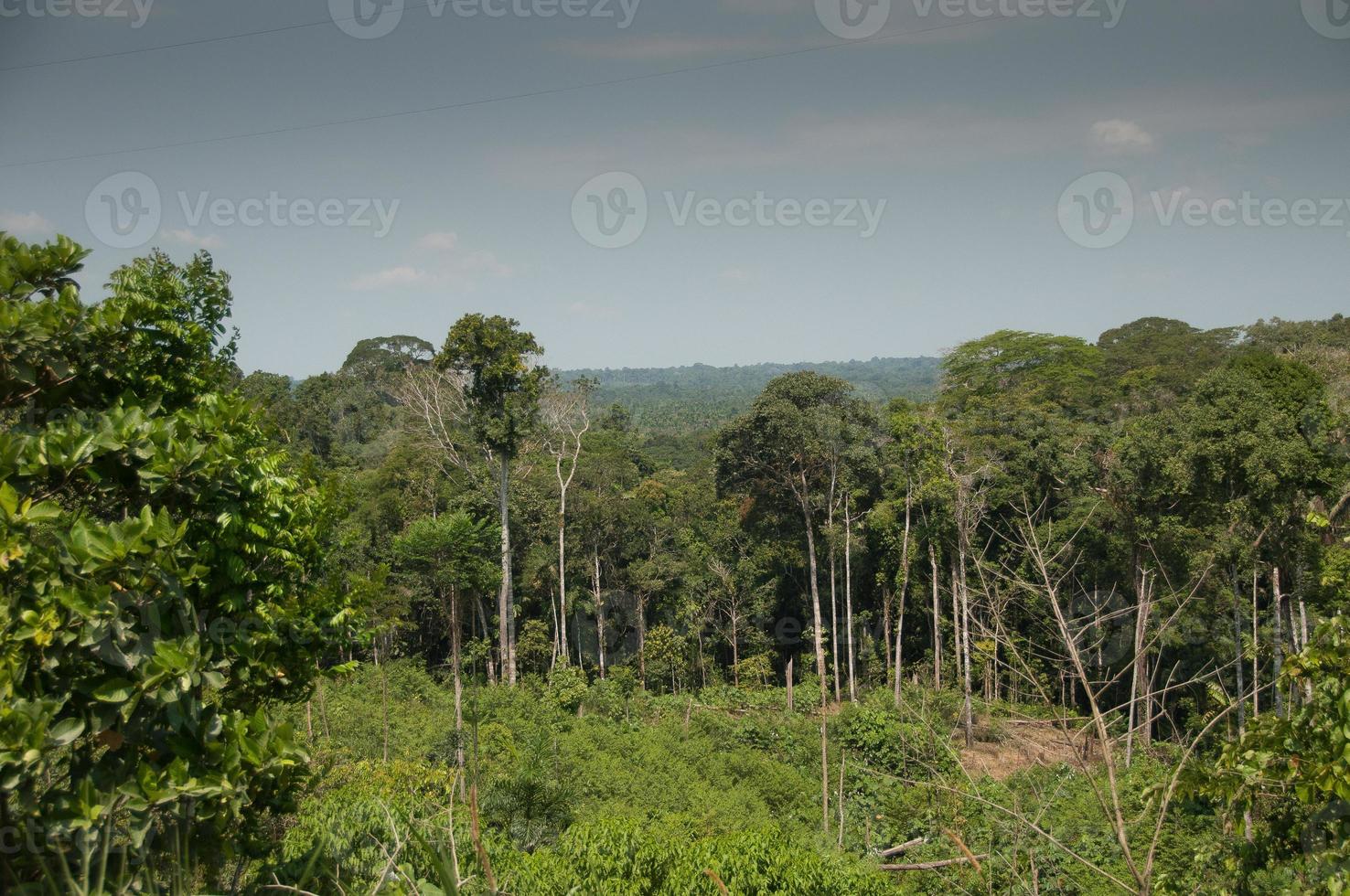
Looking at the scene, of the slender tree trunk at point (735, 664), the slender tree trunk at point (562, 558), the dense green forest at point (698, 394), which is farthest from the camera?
the dense green forest at point (698, 394)

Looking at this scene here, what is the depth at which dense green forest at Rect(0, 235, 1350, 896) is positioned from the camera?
229 cm

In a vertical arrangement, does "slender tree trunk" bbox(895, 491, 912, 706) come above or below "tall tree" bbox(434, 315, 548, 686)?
below

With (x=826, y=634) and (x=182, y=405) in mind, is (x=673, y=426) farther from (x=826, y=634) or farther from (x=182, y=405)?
(x=182, y=405)

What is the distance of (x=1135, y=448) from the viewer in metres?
11.0

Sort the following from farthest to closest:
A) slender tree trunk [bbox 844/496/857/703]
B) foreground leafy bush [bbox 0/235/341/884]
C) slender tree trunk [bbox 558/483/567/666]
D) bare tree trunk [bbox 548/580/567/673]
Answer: bare tree trunk [bbox 548/580/567/673]
slender tree trunk [bbox 558/483/567/666]
slender tree trunk [bbox 844/496/857/703]
foreground leafy bush [bbox 0/235/341/884]

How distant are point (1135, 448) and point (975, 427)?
4129mm

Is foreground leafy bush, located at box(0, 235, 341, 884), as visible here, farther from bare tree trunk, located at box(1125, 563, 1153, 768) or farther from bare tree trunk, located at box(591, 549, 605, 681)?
bare tree trunk, located at box(591, 549, 605, 681)

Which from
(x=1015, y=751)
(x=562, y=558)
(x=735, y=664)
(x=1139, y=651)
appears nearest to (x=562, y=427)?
(x=562, y=558)

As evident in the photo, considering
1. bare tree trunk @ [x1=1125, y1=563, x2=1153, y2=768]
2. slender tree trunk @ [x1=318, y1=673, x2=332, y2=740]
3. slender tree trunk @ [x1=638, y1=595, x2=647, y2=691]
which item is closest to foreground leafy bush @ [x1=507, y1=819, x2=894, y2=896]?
bare tree trunk @ [x1=1125, y1=563, x2=1153, y2=768]

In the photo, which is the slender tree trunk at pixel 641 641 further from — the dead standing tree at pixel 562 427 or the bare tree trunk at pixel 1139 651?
the bare tree trunk at pixel 1139 651


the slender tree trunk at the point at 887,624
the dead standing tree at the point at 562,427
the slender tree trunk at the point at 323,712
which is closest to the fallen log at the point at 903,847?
the slender tree trunk at the point at 323,712

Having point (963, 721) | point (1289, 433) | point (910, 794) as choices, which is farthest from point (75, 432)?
point (963, 721)

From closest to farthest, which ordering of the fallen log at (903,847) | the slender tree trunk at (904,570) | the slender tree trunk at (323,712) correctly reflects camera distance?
the fallen log at (903,847)
the slender tree trunk at (323,712)
the slender tree trunk at (904,570)

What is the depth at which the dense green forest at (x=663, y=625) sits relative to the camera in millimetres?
2291
